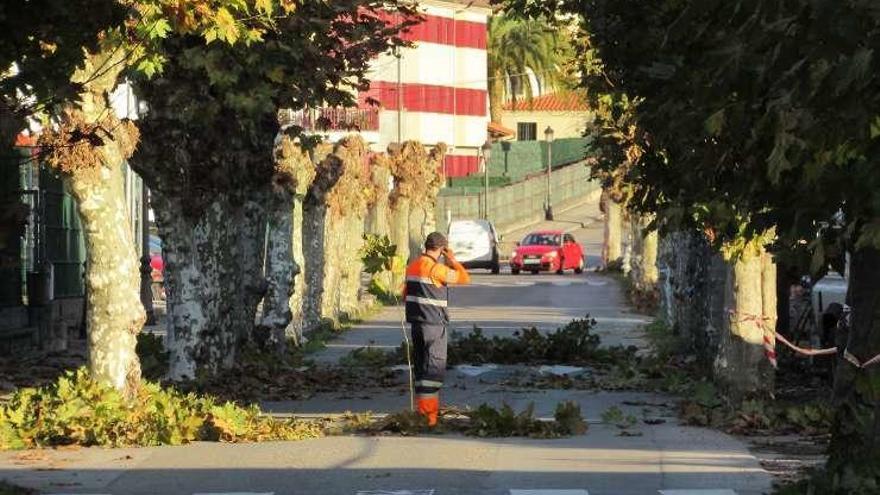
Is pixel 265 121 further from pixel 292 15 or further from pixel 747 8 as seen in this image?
pixel 747 8

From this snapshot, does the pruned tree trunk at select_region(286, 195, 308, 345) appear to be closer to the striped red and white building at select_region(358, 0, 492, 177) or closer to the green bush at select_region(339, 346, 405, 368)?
the green bush at select_region(339, 346, 405, 368)

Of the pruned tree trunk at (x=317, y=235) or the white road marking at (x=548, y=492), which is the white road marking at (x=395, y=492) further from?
the pruned tree trunk at (x=317, y=235)

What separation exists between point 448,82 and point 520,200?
7.07m

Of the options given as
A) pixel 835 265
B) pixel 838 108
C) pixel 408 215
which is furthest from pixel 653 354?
pixel 408 215

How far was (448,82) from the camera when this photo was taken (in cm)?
10200

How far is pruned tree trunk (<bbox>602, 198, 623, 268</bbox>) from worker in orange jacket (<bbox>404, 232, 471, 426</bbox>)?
183 ft

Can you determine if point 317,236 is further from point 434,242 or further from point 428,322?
point 428,322

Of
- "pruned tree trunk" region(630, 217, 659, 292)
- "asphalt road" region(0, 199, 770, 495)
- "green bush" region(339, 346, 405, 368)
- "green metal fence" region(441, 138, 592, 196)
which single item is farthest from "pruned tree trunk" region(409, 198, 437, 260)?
"green metal fence" region(441, 138, 592, 196)

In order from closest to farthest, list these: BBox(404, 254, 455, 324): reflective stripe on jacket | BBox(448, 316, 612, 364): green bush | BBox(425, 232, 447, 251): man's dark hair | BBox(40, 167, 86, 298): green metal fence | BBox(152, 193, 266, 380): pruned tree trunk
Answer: BBox(404, 254, 455, 324): reflective stripe on jacket < BBox(425, 232, 447, 251): man's dark hair < BBox(152, 193, 266, 380): pruned tree trunk < BBox(448, 316, 612, 364): green bush < BBox(40, 167, 86, 298): green metal fence

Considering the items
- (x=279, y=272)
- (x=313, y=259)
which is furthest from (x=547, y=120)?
(x=279, y=272)

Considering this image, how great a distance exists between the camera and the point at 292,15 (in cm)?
2270

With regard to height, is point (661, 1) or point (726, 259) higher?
point (661, 1)

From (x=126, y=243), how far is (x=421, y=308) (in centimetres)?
283

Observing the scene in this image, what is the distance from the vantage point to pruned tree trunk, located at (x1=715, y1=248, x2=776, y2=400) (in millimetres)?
21578
